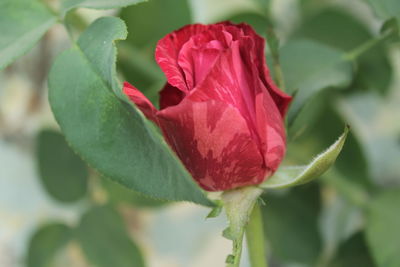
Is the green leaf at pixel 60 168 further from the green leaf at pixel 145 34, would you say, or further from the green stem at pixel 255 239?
the green stem at pixel 255 239

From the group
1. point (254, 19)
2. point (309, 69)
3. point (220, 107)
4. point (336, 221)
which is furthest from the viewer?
point (336, 221)

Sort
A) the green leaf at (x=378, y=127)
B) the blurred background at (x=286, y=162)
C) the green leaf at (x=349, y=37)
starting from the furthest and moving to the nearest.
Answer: the green leaf at (x=378, y=127) → the green leaf at (x=349, y=37) → the blurred background at (x=286, y=162)

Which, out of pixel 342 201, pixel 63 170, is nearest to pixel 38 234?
pixel 63 170

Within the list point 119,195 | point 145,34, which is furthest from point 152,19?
point 119,195

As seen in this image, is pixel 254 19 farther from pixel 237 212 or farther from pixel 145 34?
pixel 237 212

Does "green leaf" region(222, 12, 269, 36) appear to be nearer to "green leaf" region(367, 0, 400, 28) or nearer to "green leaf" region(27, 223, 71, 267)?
"green leaf" region(367, 0, 400, 28)

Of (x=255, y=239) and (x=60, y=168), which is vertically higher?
(x=255, y=239)

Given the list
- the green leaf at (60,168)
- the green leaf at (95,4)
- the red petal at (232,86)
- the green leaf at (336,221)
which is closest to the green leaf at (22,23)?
the green leaf at (95,4)
